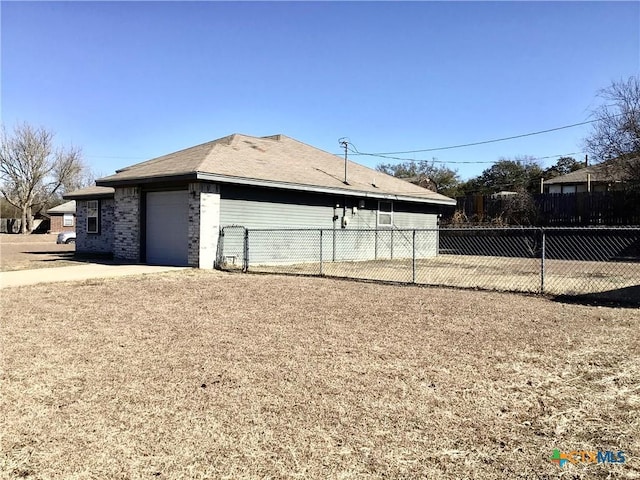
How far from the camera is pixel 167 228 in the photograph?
48.0ft

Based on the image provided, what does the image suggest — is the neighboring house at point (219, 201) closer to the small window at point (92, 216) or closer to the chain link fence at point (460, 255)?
the small window at point (92, 216)

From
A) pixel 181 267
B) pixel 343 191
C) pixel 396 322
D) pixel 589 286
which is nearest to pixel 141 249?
pixel 181 267

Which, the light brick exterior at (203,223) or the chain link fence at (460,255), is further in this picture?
the light brick exterior at (203,223)

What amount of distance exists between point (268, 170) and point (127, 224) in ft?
15.7

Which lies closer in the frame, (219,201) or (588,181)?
(219,201)

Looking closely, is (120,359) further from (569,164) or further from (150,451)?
(569,164)

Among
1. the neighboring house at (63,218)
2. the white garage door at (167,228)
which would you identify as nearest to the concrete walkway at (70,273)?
the white garage door at (167,228)

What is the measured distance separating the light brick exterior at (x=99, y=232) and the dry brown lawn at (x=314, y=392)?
1210 cm

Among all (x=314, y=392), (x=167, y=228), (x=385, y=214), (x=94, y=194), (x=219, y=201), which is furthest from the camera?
(x=385, y=214)

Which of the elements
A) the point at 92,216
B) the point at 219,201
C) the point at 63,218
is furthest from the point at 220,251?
the point at 63,218

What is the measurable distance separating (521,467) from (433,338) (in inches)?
118

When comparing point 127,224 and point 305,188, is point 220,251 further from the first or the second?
point 127,224

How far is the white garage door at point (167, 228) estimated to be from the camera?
14.0 m

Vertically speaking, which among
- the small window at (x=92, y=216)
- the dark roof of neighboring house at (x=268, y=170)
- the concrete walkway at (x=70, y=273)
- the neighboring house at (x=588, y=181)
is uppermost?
the neighboring house at (x=588, y=181)
